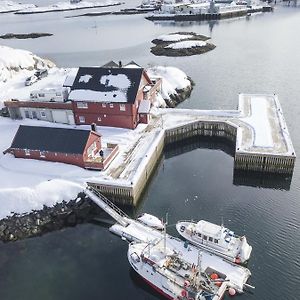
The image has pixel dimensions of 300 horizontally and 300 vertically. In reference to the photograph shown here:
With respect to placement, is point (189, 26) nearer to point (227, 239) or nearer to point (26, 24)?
point (26, 24)

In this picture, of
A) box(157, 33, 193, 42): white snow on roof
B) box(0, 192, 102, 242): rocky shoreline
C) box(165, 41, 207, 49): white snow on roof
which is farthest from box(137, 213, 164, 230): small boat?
box(157, 33, 193, 42): white snow on roof

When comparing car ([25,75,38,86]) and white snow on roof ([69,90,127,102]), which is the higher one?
white snow on roof ([69,90,127,102])

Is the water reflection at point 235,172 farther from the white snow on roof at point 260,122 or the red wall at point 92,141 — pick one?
the red wall at point 92,141

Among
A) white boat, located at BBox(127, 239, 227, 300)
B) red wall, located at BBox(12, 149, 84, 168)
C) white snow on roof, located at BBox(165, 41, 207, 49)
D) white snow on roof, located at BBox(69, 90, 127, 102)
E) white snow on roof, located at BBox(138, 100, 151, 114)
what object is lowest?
white snow on roof, located at BBox(165, 41, 207, 49)

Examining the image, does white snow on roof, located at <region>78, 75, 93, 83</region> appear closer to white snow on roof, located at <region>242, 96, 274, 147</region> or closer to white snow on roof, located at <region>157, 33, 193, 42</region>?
white snow on roof, located at <region>242, 96, 274, 147</region>

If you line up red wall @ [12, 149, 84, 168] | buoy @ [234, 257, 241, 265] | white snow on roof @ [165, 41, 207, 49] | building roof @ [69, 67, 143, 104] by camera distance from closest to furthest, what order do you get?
buoy @ [234, 257, 241, 265], red wall @ [12, 149, 84, 168], building roof @ [69, 67, 143, 104], white snow on roof @ [165, 41, 207, 49]

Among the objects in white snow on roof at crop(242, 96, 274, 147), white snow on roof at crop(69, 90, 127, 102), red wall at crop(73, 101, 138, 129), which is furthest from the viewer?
red wall at crop(73, 101, 138, 129)

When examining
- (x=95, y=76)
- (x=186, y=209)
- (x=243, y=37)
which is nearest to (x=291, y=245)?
(x=186, y=209)

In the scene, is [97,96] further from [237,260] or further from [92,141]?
[237,260]

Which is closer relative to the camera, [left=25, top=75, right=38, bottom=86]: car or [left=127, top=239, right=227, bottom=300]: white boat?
[left=127, top=239, right=227, bottom=300]: white boat
